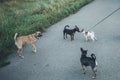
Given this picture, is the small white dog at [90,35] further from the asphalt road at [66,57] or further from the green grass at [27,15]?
the green grass at [27,15]

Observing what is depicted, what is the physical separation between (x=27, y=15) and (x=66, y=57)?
675 centimetres

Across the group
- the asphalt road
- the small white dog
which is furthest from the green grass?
the small white dog

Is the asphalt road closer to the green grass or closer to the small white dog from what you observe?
the small white dog

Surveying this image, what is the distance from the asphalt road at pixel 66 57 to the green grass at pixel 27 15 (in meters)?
0.63

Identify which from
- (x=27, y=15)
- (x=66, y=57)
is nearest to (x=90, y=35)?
(x=66, y=57)

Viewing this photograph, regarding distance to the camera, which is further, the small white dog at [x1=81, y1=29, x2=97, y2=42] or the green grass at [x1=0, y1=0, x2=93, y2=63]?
the green grass at [x1=0, y1=0, x2=93, y2=63]

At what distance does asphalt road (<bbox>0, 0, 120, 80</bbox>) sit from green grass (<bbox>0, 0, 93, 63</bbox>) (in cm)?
63

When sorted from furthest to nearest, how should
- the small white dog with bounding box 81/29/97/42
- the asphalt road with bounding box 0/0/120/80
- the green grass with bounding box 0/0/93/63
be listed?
the green grass with bounding box 0/0/93/63 < the small white dog with bounding box 81/29/97/42 < the asphalt road with bounding box 0/0/120/80

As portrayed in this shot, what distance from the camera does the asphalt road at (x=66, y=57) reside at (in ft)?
37.0

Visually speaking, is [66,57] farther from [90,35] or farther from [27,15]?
[27,15]

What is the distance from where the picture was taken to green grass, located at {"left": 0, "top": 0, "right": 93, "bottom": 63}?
15.3m

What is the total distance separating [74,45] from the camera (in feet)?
47.3

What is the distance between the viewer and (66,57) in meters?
13.0

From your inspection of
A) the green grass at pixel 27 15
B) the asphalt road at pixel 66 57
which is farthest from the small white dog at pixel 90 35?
the green grass at pixel 27 15
